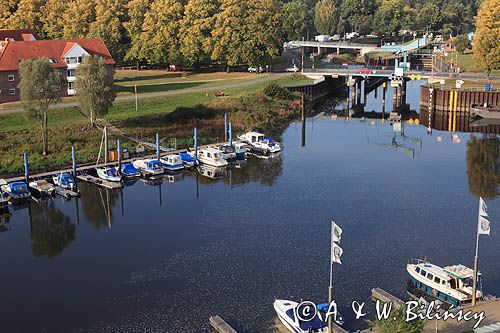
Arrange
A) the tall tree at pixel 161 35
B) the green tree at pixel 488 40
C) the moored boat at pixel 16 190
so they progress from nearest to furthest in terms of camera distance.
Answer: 1. the moored boat at pixel 16 190
2. the green tree at pixel 488 40
3. the tall tree at pixel 161 35

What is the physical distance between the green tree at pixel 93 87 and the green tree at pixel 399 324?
5054cm

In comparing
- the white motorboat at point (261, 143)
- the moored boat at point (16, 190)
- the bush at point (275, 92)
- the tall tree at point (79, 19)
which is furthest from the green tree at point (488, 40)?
the moored boat at point (16, 190)

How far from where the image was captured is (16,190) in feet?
186

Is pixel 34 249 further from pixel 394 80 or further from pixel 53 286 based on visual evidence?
pixel 394 80

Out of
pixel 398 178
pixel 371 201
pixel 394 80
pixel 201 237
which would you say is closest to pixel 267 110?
pixel 394 80

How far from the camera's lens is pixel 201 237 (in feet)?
156

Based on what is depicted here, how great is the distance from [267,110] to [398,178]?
116ft

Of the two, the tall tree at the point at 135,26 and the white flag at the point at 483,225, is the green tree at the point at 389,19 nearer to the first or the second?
the tall tree at the point at 135,26

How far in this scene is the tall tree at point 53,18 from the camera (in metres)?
122

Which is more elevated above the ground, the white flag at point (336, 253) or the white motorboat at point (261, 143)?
the white flag at point (336, 253)

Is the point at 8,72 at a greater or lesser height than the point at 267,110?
greater

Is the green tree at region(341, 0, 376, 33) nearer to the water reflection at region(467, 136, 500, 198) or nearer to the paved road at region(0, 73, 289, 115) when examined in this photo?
the paved road at region(0, 73, 289, 115)

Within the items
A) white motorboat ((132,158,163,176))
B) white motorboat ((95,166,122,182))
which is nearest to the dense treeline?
white motorboat ((132,158,163,176))

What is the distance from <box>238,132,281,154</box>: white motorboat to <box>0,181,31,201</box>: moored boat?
28000mm
